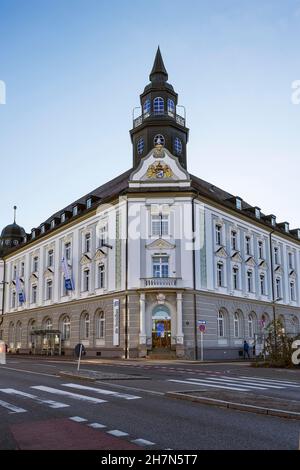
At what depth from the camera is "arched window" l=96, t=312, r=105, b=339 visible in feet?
134

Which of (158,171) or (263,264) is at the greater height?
(158,171)

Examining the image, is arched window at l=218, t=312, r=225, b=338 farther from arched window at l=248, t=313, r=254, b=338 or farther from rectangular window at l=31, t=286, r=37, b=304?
rectangular window at l=31, t=286, r=37, b=304

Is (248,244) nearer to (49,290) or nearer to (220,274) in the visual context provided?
(220,274)

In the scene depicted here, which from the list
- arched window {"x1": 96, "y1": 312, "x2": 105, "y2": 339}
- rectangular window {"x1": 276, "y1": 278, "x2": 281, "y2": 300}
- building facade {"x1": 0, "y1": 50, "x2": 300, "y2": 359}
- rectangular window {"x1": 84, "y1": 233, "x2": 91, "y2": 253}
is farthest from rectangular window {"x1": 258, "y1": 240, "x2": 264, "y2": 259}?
arched window {"x1": 96, "y1": 312, "x2": 105, "y2": 339}

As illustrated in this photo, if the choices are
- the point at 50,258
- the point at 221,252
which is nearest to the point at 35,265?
the point at 50,258

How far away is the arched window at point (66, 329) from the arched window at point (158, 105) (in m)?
21.0

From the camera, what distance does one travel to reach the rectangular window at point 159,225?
1506 inches

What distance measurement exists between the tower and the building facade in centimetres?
10

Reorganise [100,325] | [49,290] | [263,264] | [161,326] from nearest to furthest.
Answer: [161,326] < [100,325] < [263,264] < [49,290]

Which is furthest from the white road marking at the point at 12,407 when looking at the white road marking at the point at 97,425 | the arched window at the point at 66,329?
the arched window at the point at 66,329

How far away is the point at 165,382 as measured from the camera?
1692cm

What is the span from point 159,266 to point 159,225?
3.28 metres

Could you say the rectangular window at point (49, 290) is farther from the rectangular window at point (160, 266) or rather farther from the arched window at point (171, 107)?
the arched window at point (171, 107)

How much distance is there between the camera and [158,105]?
44.0m
